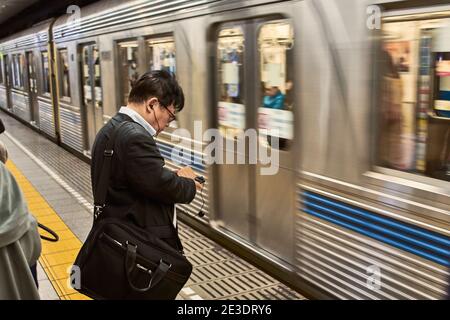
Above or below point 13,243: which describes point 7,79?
above

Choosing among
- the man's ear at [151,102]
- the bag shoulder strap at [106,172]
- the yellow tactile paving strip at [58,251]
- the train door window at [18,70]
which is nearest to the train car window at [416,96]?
the man's ear at [151,102]

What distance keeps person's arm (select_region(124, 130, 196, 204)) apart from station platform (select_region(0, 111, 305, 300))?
5.20 ft

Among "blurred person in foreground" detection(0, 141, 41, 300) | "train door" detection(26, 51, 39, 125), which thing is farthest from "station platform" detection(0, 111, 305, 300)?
"train door" detection(26, 51, 39, 125)

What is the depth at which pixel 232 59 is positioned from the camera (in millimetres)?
4316

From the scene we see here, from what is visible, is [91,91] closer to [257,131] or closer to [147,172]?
[257,131]

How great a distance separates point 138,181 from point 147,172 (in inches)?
2.2

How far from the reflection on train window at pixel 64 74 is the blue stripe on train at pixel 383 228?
7.37 meters

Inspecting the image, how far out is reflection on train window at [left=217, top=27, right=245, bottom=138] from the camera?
13.9 ft

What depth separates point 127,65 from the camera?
666 cm

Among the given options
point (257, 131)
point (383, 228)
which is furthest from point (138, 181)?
point (257, 131)

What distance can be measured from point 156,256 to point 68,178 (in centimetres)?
563

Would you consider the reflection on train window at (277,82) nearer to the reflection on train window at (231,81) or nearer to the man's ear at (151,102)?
the reflection on train window at (231,81)

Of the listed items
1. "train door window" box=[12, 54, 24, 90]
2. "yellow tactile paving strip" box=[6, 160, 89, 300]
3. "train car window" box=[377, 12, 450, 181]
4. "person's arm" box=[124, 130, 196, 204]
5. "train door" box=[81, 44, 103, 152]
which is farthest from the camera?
"train door window" box=[12, 54, 24, 90]

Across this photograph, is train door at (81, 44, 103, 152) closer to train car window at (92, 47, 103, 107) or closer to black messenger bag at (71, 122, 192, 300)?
train car window at (92, 47, 103, 107)
